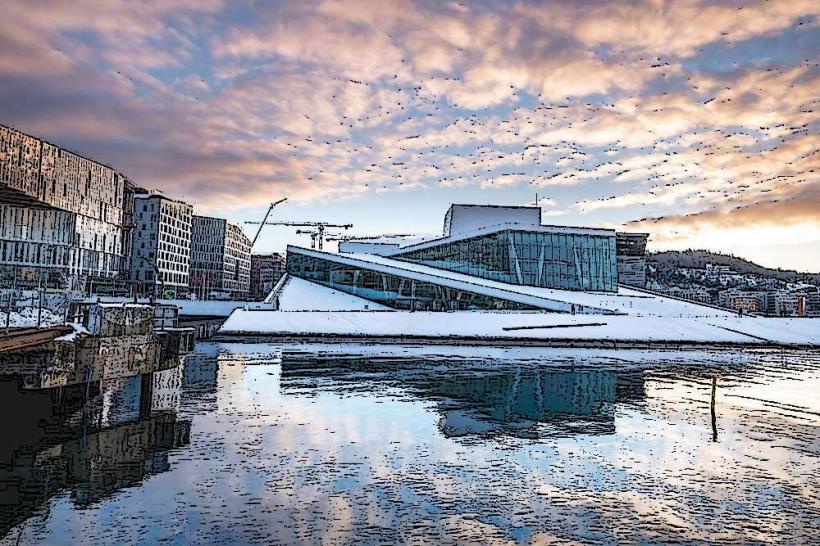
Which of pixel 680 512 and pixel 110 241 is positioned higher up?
pixel 110 241

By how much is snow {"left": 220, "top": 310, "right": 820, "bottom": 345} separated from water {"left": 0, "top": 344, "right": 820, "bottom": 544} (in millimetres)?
31367

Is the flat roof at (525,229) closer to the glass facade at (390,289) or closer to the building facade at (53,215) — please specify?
the glass facade at (390,289)

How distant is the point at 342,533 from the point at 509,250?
85.4 m

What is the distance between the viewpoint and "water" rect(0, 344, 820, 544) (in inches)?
396

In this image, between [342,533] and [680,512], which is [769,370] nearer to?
[680,512]

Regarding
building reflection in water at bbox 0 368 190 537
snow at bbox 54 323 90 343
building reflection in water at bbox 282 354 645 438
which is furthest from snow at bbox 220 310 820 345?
snow at bbox 54 323 90 343

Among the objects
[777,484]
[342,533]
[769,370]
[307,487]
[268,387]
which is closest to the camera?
[342,533]

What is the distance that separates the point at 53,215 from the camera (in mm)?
107250

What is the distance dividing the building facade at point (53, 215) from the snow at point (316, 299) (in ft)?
126

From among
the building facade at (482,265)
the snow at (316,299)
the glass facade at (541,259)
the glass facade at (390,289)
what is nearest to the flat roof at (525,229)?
the building facade at (482,265)

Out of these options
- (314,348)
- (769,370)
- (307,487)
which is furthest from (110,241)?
(307,487)

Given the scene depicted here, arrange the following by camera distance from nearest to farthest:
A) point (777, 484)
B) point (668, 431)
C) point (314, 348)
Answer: point (777, 484) → point (668, 431) → point (314, 348)

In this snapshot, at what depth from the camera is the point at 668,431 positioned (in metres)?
18.1

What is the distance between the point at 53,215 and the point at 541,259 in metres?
80.7
